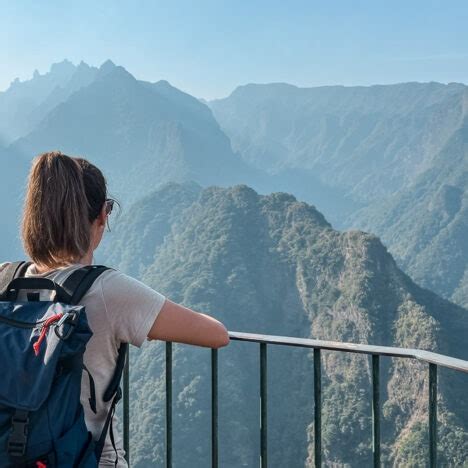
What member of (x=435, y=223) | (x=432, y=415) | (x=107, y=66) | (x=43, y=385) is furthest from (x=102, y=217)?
(x=107, y=66)

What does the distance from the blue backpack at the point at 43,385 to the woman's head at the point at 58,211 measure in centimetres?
16

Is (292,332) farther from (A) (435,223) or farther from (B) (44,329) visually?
(A) (435,223)

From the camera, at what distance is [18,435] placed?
1.37m

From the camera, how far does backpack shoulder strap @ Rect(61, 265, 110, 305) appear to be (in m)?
1.52

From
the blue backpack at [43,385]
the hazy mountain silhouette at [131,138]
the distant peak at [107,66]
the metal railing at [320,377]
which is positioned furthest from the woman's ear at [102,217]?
the distant peak at [107,66]

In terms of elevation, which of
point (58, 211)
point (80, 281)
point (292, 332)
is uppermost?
point (292, 332)

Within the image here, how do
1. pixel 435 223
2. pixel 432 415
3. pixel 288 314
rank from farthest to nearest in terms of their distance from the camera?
1. pixel 435 223
2. pixel 288 314
3. pixel 432 415

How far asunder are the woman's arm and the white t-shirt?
0.09ft

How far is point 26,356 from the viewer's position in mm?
1414

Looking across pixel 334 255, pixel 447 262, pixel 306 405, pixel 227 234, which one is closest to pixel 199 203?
pixel 227 234

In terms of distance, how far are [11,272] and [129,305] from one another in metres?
0.35

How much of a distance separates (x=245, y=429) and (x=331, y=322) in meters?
11.6

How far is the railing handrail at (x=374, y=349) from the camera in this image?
1.76 metres

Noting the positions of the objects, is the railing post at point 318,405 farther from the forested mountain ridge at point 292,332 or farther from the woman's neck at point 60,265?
the forested mountain ridge at point 292,332
